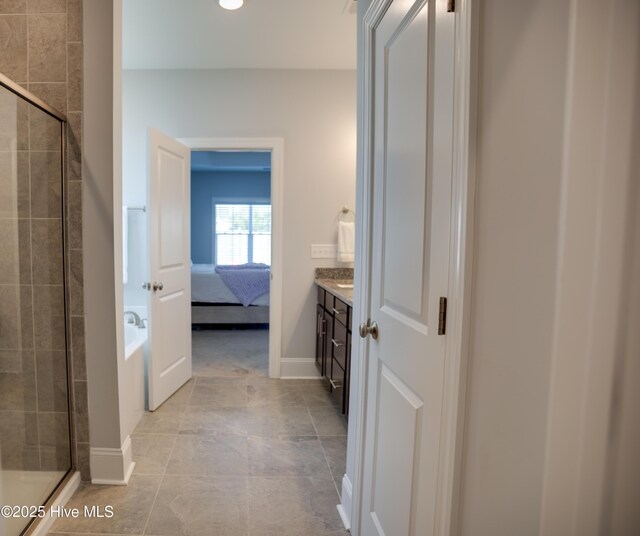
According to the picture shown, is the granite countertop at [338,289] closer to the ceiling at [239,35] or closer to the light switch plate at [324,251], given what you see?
the light switch plate at [324,251]

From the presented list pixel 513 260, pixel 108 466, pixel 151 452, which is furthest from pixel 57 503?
pixel 513 260

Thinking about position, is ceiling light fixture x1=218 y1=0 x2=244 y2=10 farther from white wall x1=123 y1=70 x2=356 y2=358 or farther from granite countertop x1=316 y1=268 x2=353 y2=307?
granite countertop x1=316 y1=268 x2=353 y2=307

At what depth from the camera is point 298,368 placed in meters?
3.46

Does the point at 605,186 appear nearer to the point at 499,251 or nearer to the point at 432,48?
the point at 499,251

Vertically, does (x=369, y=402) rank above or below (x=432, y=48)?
below

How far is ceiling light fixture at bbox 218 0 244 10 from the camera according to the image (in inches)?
93.9

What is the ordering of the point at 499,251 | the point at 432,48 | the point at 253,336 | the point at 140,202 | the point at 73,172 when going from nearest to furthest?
the point at 499,251, the point at 432,48, the point at 73,172, the point at 140,202, the point at 253,336

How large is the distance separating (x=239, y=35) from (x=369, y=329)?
247cm

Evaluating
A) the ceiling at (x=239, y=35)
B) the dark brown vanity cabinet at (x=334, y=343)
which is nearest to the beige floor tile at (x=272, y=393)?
the dark brown vanity cabinet at (x=334, y=343)

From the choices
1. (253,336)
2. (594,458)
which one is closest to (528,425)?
(594,458)

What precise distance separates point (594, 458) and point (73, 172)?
82.1 inches

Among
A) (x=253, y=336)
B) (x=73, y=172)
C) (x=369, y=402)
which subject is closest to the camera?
(x=369, y=402)

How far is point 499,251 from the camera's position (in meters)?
0.73

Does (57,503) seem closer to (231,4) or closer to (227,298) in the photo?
(231,4)
